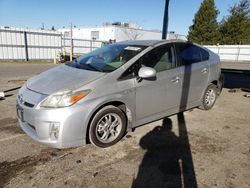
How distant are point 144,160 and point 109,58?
6.44 ft

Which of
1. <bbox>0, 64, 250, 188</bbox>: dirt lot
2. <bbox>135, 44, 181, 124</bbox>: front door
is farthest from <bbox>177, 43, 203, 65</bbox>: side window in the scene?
<bbox>0, 64, 250, 188</bbox>: dirt lot

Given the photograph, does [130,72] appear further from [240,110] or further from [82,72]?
[240,110]

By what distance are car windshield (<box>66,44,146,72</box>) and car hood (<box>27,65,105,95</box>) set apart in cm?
22

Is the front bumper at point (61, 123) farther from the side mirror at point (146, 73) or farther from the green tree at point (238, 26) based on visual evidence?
the green tree at point (238, 26)

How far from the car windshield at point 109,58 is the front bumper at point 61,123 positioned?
0.97 meters

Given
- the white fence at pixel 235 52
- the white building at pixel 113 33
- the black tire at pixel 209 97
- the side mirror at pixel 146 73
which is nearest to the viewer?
the side mirror at pixel 146 73

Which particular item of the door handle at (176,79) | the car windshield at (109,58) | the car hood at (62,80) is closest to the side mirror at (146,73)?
the car windshield at (109,58)

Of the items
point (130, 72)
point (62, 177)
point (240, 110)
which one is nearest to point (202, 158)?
point (130, 72)

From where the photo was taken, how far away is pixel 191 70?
481 centimetres

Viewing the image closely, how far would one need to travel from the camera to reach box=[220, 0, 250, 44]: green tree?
4178cm

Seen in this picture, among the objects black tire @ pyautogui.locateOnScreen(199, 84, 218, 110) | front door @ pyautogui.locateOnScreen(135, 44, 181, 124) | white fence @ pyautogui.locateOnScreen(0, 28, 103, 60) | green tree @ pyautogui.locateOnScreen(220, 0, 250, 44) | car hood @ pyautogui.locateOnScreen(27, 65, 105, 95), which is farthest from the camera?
green tree @ pyautogui.locateOnScreen(220, 0, 250, 44)

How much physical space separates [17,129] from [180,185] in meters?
3.08

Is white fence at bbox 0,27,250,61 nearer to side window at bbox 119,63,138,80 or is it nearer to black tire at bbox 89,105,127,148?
side window at bbox 119,63,138,80

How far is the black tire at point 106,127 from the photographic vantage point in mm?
3504
